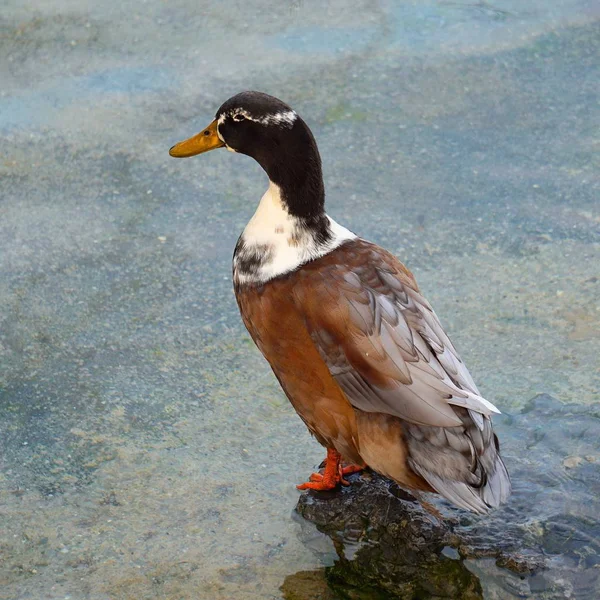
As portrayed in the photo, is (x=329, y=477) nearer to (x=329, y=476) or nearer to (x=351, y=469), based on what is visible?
(x=329, y=476)

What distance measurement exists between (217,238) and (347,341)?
1.85 meters

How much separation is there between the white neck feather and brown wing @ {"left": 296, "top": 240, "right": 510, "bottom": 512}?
0.13 m

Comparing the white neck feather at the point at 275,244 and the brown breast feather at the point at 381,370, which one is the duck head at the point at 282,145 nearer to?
the white neck feather at the point at 275,244

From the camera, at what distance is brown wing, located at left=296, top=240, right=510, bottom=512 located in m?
3.12

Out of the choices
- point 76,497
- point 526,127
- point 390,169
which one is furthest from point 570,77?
point 76,497

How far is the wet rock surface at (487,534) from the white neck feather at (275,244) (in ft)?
2.60

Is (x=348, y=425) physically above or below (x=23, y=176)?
above

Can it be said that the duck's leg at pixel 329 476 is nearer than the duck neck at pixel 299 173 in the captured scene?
No

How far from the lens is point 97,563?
333cm

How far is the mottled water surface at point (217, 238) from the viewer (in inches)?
138

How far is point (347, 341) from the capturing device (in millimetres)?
3230

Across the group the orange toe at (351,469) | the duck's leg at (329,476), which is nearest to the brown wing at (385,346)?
the duck's leg at (329,476)

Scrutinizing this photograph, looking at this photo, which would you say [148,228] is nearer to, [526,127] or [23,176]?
[23,176]

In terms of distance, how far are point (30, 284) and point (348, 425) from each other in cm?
195
